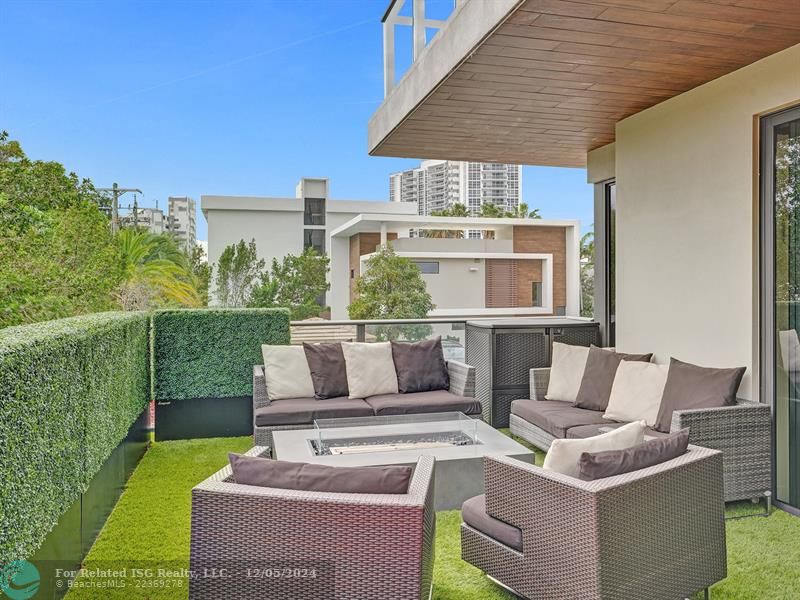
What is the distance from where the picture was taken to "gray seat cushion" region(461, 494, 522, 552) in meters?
2.80

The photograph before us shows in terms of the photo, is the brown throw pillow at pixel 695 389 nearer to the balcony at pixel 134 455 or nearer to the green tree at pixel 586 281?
the balcony at pixel 134 455

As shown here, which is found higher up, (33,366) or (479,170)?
(479,170)

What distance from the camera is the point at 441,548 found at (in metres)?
3.53

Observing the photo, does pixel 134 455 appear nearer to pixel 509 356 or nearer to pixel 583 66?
pixel 509 356

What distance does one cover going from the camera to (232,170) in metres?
39.3

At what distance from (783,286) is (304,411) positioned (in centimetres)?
363

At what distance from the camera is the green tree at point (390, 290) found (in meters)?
18.8

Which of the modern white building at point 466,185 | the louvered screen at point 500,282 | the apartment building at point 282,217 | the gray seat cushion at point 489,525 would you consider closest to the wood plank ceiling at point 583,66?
the gray seat cushion at point 489,525

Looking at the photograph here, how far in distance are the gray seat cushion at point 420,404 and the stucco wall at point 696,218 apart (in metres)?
1.57

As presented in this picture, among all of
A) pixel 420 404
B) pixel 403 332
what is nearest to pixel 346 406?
pixel 420 404

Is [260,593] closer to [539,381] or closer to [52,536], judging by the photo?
[52,536]

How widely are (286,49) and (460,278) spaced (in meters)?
18.8

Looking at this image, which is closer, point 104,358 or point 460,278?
point 104,358

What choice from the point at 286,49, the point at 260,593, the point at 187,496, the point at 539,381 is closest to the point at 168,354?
the point at 187,496
